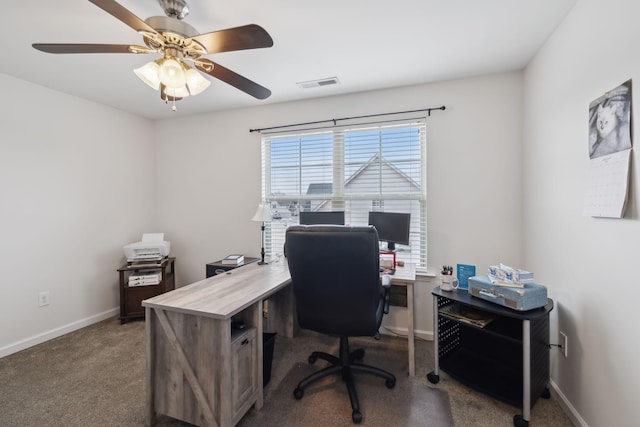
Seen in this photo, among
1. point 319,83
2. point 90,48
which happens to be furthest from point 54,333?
point 319,83

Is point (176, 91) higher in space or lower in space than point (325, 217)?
higher

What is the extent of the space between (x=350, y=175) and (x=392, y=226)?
2.49 feet

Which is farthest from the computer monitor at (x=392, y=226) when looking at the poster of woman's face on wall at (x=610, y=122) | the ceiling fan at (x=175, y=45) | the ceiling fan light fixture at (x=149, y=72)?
the ceiling fan light fixture at (x=149, y=72)

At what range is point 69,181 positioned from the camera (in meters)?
2.86

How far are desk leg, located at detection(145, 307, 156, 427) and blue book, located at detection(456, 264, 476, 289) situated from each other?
212 centimetres

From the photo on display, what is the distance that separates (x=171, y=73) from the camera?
1.50 metres

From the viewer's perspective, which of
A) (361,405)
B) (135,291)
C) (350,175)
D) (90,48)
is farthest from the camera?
(135,291)

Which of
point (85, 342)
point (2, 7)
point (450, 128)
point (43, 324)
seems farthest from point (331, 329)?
point (43, 324)

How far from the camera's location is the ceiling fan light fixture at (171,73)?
1477mm

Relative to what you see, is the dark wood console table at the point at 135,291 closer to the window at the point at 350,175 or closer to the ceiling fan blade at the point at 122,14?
the window at the point at 350,175

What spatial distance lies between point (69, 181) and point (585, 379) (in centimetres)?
453

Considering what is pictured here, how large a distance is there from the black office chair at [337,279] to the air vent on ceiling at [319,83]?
5.44 feet

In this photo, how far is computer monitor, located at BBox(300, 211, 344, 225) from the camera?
9.05ft

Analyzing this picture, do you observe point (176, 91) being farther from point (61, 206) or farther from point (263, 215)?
point (61, 206)
